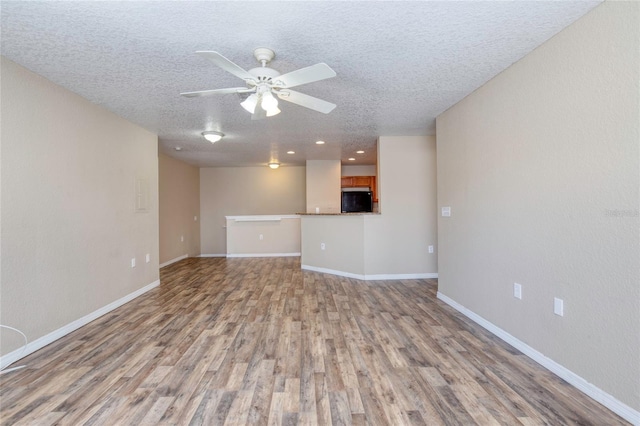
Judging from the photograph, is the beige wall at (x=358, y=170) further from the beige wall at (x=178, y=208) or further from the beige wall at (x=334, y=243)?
the beige wall at (x=178, y=208)

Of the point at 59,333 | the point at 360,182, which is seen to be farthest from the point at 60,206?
the point at 360,182

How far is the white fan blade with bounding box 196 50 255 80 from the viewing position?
1576 millimetres

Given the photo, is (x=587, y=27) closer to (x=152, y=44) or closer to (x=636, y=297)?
(x=636, y=297)

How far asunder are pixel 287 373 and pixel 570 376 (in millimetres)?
1789

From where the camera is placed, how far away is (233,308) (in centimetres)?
336

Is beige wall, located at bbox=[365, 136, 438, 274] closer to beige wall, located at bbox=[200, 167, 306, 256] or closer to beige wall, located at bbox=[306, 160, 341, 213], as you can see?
beige wall, located at bbox=[306, 160, 341, 213]

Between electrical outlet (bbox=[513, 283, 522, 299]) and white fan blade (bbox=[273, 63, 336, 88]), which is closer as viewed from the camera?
white fan blade (bbox=[273, 63, 336, 88])

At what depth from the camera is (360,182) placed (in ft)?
24.1

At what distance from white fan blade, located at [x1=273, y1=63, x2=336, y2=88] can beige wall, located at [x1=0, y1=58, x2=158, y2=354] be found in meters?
2.04

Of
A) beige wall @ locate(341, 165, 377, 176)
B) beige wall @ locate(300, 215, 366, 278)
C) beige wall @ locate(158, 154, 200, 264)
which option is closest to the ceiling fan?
beige wall @ locate(300, 215, 366, 278)

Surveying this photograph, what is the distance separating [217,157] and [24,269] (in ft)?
13.9

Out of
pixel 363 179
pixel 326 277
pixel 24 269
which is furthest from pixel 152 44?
pixel 363 179

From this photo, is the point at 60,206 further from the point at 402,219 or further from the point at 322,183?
the point at 322,183

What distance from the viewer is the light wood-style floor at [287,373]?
1602 millimetres
